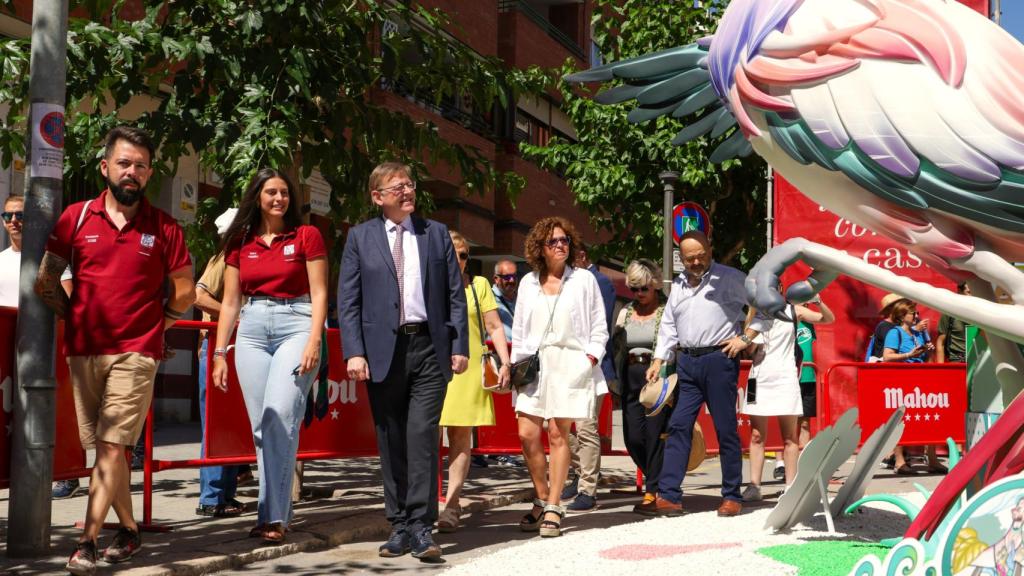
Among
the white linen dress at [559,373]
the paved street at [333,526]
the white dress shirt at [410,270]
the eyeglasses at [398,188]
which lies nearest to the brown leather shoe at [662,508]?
the paved street at [333,526]

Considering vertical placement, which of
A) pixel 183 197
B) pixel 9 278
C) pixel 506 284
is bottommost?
pixel 9 278

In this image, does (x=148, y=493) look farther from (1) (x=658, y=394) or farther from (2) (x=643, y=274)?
(2) (x=643, y=274)

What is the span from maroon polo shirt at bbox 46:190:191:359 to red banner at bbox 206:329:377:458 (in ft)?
5.60

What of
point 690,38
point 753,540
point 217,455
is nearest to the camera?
point 753,540

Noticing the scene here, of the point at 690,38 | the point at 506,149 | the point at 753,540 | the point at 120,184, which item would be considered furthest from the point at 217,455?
the point at 506,149

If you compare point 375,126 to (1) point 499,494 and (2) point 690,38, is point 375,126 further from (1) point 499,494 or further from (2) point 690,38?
(2) point 690,38

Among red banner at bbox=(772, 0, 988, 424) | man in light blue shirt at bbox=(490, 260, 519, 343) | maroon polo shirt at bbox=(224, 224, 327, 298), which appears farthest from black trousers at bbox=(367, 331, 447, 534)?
red banner at bbox=(772, 0, 988, 424)

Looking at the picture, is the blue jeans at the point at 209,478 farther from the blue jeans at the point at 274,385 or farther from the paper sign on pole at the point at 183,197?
the paper sign on pole at the point at 183,197

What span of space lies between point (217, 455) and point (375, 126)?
2.51 metres

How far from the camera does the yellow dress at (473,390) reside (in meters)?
7.21

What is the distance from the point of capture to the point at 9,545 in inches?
219

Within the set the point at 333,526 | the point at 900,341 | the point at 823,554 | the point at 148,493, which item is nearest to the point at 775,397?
the point at 823,554

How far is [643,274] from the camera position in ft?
28.1

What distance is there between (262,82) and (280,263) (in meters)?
1.64
